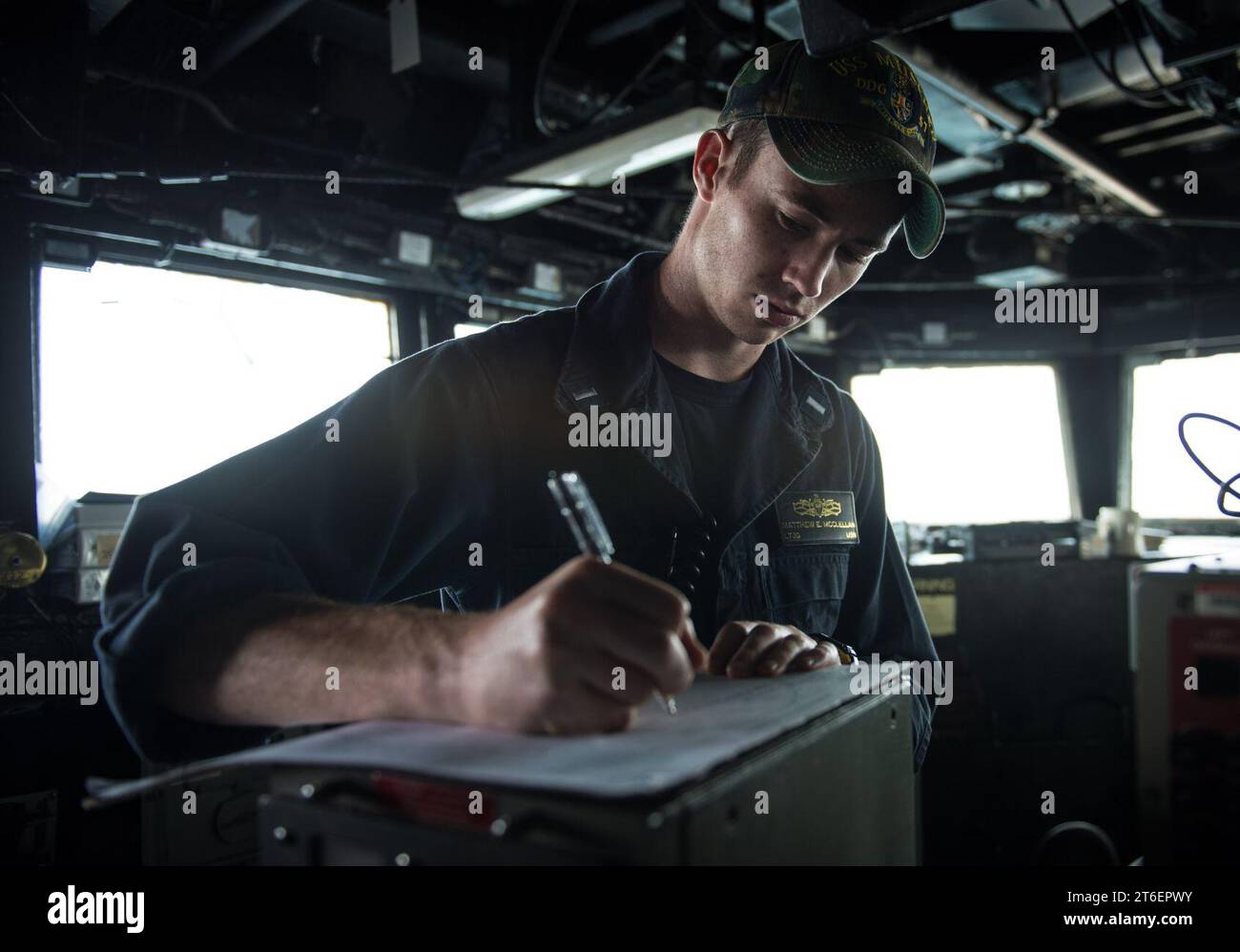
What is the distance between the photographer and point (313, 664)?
2.29ft

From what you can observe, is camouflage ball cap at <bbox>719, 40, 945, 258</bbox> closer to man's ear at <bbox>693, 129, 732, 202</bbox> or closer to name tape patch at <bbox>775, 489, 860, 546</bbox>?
man's ear at <bbox>693, 129, 732, 202</bbox>

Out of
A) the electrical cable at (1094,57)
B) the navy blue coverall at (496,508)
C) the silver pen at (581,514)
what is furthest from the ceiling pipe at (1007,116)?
the silver pen at (581,514)

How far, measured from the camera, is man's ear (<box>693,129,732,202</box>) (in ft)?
4.37

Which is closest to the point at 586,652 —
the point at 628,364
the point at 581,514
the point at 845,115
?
the point at 581,514

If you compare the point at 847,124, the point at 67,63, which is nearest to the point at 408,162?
the point at 67,63

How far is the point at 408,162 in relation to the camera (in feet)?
10.3

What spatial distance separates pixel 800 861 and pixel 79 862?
Result: 2.35 meters

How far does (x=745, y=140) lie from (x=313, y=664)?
955mm

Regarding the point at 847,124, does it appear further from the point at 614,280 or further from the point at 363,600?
the point at 363,600

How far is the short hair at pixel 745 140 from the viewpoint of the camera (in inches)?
49.0

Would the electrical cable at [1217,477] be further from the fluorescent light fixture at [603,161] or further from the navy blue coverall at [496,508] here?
the fluorescent light fixture at [603,161]

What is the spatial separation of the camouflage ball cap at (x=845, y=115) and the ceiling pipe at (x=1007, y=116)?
66 cm

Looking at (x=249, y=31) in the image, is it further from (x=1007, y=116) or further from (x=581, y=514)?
(x=581, y=514)

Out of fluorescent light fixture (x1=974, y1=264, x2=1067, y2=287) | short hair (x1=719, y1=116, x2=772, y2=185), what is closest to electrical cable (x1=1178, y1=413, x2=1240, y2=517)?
short hair (x1=719, y1=116, x2=772, y2=185)
